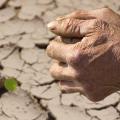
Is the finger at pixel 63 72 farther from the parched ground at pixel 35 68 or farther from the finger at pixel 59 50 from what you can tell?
the parched ground at pixel 35 68

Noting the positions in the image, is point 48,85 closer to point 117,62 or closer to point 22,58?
point 22,58

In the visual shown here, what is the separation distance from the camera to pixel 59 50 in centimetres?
140

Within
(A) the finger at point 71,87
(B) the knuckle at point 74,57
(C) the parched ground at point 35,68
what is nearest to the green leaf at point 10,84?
(C) the parched ground at point 35,68

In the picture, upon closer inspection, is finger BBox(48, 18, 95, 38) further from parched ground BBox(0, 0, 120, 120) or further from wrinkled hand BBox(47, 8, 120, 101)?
parched ground BBox(0, 0, 120, 120)

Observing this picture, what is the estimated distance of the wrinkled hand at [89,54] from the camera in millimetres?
1346

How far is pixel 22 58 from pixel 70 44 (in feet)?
3.59

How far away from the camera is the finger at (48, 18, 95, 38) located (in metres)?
1.37

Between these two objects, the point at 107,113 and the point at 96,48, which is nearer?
the point at 96,48

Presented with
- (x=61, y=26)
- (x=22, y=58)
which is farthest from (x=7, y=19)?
(x=61, y=26)

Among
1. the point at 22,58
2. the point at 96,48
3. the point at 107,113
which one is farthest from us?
the point at 22,58

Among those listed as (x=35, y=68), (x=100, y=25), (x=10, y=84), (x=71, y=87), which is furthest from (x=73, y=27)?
(x=35, y=68)

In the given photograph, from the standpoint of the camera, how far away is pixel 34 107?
7.03ft

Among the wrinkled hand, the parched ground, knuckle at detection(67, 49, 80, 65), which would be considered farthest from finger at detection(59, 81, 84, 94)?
the parched ground

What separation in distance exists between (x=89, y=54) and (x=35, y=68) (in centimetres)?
108
